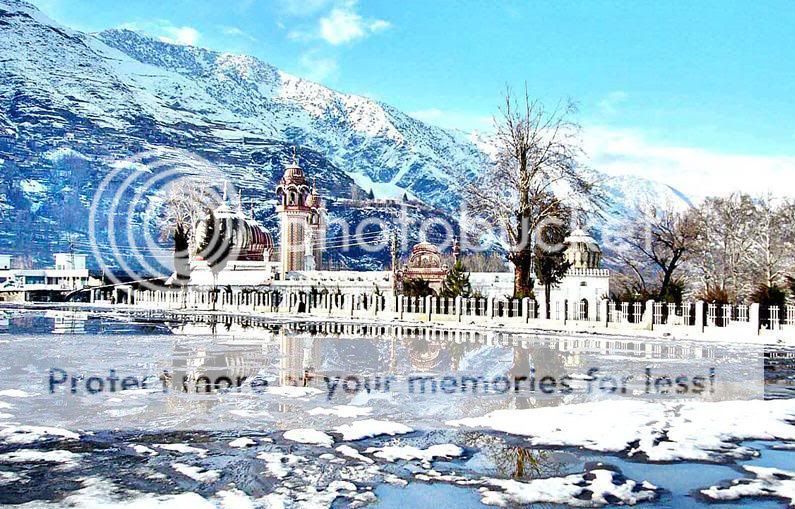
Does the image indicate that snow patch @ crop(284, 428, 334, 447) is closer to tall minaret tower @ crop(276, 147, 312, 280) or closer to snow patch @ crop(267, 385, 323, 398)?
snow patch @ crop(267, 385, 323, 398)

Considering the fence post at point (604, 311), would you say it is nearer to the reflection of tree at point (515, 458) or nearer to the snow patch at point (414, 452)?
Answer: the reflection of tree at point (515, 458)

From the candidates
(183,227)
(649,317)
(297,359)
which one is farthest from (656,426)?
(183,227)

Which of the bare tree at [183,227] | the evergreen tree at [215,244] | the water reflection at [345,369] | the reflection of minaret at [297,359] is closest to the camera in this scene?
the water reflection at [345,369]

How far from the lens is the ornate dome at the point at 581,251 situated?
156ft

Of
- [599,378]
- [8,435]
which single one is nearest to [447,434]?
[8,435]

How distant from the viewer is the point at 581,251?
47844mm

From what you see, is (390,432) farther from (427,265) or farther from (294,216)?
(294,216)

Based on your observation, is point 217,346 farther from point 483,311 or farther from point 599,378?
point 483,311

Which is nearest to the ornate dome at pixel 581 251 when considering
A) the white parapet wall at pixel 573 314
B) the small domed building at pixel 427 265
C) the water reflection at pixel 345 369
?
the small domed building at pixel 427 265

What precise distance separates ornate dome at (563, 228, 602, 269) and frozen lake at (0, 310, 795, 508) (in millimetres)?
33000

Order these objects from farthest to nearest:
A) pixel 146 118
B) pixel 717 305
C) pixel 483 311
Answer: pixel 146 118, pixel 483 311, pixel 717 305

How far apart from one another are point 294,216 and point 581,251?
92.3 feet

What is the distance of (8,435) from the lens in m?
7.23

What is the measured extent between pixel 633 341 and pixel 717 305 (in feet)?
15.5
